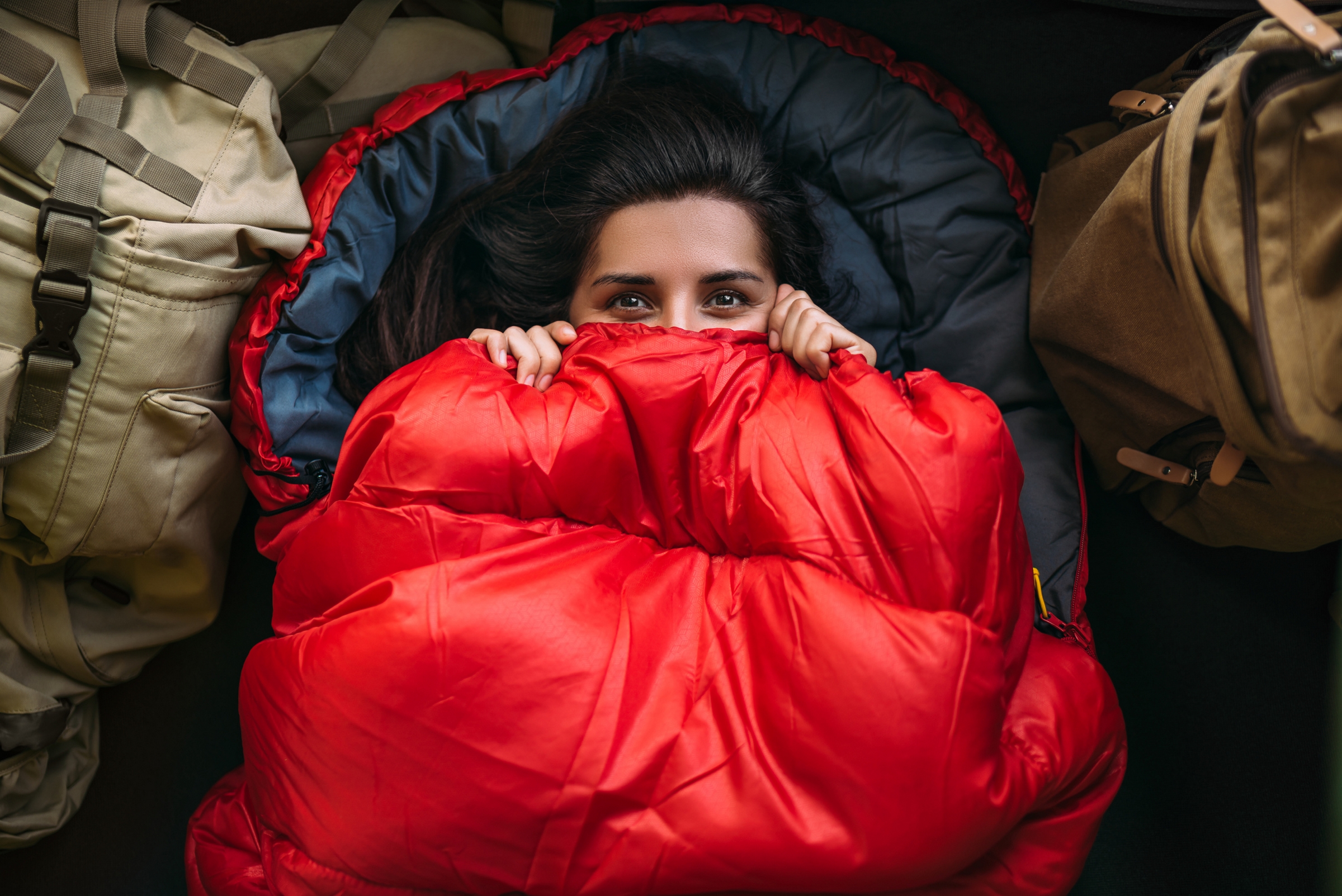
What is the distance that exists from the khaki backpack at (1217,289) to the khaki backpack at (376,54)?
0.69m

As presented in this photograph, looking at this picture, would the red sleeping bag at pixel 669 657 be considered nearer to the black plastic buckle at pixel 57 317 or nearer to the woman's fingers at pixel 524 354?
the woman's fingers at pixel 524 354

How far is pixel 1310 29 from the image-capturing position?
583 mm

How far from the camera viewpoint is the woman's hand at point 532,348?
0.85m

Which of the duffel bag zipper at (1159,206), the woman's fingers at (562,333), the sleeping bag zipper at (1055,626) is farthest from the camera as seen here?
the woman's fingers at (562,333)

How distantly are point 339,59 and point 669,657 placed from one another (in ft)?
2.50

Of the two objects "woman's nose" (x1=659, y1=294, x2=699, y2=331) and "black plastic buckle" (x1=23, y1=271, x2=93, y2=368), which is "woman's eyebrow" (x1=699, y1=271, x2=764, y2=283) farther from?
"black plastic buckle" (x1=23, y1=271, x2=93, y2=368)

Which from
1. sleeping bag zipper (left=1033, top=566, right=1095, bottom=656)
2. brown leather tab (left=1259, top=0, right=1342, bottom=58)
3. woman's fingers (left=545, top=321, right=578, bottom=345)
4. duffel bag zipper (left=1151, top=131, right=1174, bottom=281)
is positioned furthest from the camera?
woman's fingers (left=545, top=321, right=578, bottom=345)

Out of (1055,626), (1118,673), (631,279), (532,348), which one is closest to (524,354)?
(532,348)

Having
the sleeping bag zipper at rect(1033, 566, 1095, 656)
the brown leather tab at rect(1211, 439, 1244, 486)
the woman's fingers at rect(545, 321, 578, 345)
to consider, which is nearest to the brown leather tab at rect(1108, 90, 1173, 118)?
the brown leather tab at rect(1211, 439, 1244, 486)

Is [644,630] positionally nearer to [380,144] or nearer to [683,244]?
[683,244]

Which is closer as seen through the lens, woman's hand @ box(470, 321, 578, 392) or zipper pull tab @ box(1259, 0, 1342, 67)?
zipper pull tab @ box(1259, 0, 1342, 67)

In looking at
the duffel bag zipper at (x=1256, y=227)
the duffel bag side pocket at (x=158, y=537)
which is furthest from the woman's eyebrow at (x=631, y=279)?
the duffel bag zipper at (x=1256, y=227)

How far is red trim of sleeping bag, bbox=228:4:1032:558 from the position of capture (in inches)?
34.2

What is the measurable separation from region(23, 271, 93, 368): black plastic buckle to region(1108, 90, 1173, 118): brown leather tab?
1038 mm
